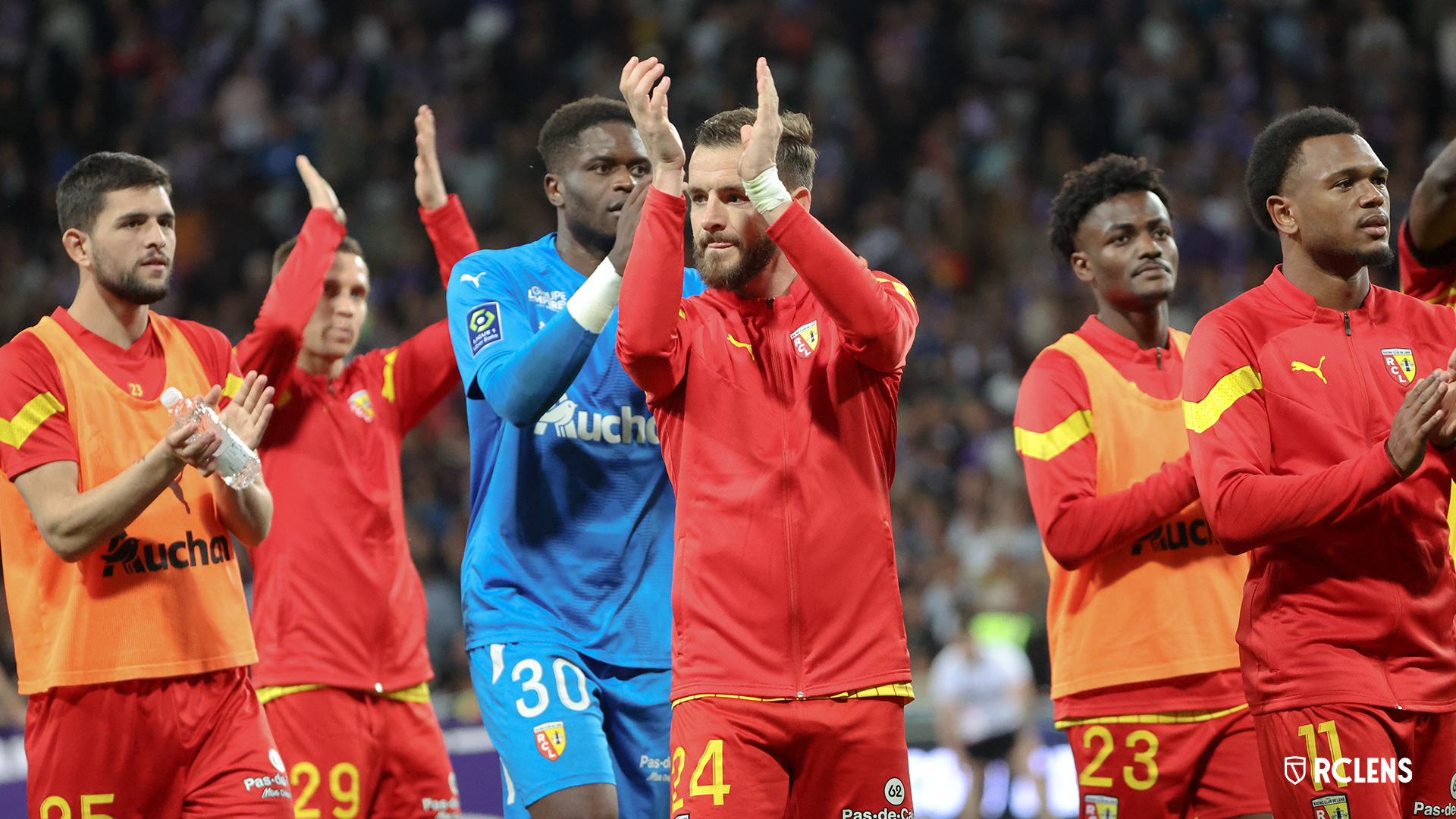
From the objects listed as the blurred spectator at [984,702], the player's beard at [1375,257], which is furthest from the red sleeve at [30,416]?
the blurred spectator at [984,702]

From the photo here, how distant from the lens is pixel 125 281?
207 inches

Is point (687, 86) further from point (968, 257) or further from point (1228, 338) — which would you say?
point (1228, 338)

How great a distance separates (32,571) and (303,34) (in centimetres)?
1413

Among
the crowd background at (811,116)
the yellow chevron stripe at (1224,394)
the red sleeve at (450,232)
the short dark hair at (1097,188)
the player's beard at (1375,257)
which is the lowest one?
the yellow chevron stripe at (1224,394)

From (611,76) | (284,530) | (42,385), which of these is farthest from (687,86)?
(42,385)

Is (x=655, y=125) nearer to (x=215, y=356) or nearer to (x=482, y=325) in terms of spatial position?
(x=482, y=325)

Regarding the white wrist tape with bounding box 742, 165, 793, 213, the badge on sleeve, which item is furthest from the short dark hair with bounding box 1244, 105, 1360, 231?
the badge on sleeve

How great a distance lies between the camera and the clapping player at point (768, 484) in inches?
157

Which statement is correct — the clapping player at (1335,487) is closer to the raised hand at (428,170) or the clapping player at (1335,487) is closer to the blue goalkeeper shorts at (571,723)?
the blue goalkeeper shorts at (571,723)

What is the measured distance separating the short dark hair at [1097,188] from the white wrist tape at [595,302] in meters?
2.38

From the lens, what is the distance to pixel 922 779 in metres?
9.11

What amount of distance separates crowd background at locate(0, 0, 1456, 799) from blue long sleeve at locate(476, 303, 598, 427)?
894cm

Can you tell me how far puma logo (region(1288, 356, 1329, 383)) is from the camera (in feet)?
14.6

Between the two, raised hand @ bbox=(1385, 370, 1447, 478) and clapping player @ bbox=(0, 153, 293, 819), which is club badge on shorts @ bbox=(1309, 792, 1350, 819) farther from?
clapping player @ bbox=(0, 153, 293, 819)
